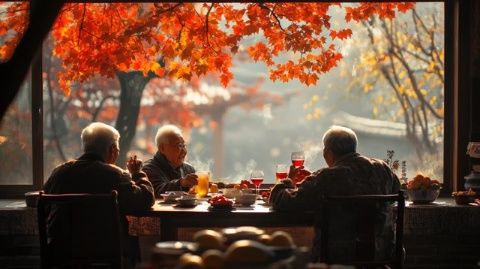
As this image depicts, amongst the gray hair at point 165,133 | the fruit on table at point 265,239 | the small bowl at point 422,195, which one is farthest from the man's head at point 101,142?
the fruit on table at point 265,239

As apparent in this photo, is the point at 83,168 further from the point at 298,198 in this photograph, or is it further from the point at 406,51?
the point at 406,51

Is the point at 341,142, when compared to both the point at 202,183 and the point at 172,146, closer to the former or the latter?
the point at 202,183

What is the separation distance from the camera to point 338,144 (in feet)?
→ 15.6

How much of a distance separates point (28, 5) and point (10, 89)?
2834mm

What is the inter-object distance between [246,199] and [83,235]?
1066mm

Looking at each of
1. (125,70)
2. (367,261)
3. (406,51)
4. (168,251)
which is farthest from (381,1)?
(168,251)

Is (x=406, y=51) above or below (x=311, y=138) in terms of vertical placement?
above

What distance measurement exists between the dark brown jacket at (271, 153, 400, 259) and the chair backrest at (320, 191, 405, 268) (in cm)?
2

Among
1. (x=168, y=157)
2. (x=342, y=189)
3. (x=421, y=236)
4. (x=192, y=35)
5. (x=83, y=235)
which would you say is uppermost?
(x=192, y=35)

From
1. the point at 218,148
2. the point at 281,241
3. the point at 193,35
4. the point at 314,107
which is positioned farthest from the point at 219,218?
the point at 281,241

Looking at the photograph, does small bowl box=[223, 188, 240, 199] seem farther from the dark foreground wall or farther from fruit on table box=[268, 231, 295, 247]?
fruit on table box=[268, 231, 295, 247]

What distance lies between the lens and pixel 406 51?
6.10m

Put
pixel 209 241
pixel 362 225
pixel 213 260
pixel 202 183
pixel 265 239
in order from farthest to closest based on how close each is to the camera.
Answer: pixel 202 183, pixel 362 225, pixel 265 239, pixel 209 241, pixel 213 260

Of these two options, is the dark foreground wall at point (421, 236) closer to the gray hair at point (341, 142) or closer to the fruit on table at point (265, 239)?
the gray hair at point (341, 142)
